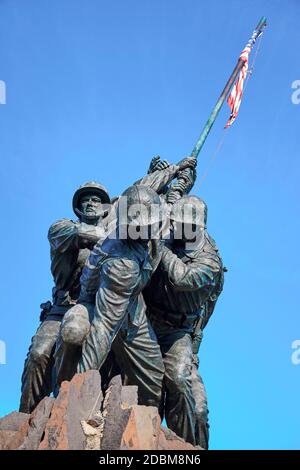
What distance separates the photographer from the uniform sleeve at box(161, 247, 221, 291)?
31.5 ft

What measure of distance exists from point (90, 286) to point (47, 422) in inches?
87.3

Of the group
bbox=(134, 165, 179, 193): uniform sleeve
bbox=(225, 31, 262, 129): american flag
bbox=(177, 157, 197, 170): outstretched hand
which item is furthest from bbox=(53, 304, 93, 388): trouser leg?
bbox=(225, 31, 262, 129): american flag

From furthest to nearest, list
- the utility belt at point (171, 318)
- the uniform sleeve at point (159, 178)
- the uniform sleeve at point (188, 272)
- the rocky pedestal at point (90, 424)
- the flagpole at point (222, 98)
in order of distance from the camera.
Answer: the flagpole at point (222, 98) → the uniform sleeve at point (159, 178) → the utility belt at point (171, 318) → the uniform sleeve at point (188, 272) → the rocky pedestal at point (90, 424)

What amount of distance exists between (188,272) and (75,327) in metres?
1.92

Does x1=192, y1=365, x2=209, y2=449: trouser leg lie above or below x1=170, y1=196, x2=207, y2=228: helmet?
below

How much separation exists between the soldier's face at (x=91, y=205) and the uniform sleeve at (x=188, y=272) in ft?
3.84

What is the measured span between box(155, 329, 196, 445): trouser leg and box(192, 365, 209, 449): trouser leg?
0.20 metres

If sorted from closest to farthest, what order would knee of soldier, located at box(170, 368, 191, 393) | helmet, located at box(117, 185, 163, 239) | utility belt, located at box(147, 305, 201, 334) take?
1. helmet, located at box(117, 185, 163, 239)
2. knee of soldier, located at box(170, 368, 191, 393)
3. utility belt, located at box(147, 305, 201, 334)

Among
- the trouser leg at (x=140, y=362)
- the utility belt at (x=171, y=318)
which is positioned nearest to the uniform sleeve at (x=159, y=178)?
the utility belt at (x=171, y=318)

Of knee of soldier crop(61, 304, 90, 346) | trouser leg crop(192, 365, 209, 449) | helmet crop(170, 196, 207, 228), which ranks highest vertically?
helmet crop(170, 196, 207, 228)

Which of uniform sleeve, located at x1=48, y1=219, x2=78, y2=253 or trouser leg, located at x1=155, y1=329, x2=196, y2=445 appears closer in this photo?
Answer: trouser leg, located at x1=155, y1=329, x2=196, y2=445

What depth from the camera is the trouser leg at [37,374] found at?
30.5ft

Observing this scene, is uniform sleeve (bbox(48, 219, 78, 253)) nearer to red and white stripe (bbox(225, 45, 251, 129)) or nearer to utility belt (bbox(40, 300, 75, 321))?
utility belt (bbox(40, 300, 75, 321))

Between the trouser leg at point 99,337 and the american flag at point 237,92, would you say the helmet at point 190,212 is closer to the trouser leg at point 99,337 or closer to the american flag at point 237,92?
the trouser leg at point 99,337
